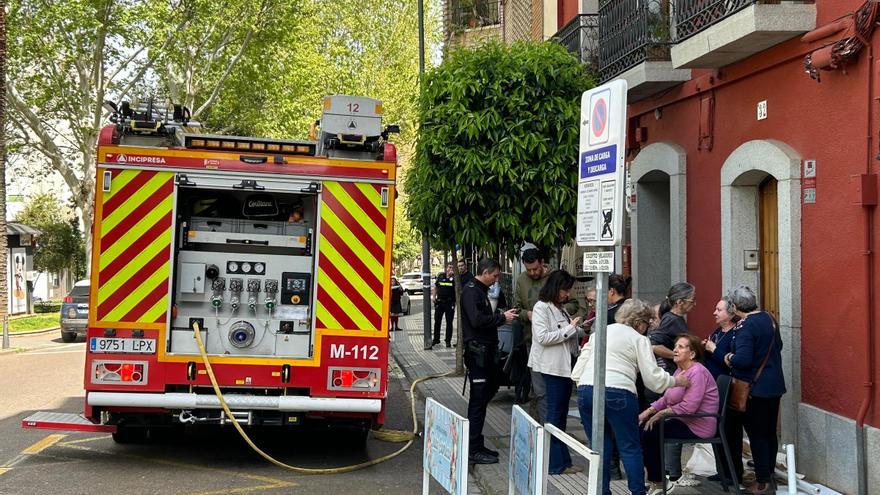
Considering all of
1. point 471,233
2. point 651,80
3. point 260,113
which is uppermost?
point 260,113

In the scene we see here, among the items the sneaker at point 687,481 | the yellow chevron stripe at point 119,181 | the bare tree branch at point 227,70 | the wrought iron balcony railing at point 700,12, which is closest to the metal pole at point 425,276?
the wrought iron balcony railing at point 700,12

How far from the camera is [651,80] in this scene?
10.6m

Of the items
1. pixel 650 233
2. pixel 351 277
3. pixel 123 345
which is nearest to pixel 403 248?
pixel 650 233

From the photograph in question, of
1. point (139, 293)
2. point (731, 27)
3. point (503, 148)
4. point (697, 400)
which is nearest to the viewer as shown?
point (697, 400)

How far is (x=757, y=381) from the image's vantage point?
7094mm

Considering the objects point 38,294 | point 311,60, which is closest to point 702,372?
point 311,60

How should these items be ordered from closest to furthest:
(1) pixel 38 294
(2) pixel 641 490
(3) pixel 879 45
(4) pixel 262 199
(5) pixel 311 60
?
1. (2) pixel 641 490
2. (3) pixel 879 45
3. (4) pixel 262 199
4. (5) pixel 311 60
5. (1) pixel 38 294

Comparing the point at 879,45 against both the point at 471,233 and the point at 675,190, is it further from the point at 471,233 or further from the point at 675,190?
the point at 471,233

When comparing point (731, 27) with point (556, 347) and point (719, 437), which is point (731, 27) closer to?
point (556, 347)

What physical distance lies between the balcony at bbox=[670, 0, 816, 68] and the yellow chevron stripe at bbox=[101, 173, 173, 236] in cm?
494

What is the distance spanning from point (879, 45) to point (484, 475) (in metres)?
4.48

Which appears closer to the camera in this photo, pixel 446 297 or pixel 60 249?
pixel 446 297

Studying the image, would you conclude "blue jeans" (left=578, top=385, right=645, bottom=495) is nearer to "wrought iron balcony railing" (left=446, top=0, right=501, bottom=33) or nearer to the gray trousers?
the gray trousers

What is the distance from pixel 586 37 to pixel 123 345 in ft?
25.4
